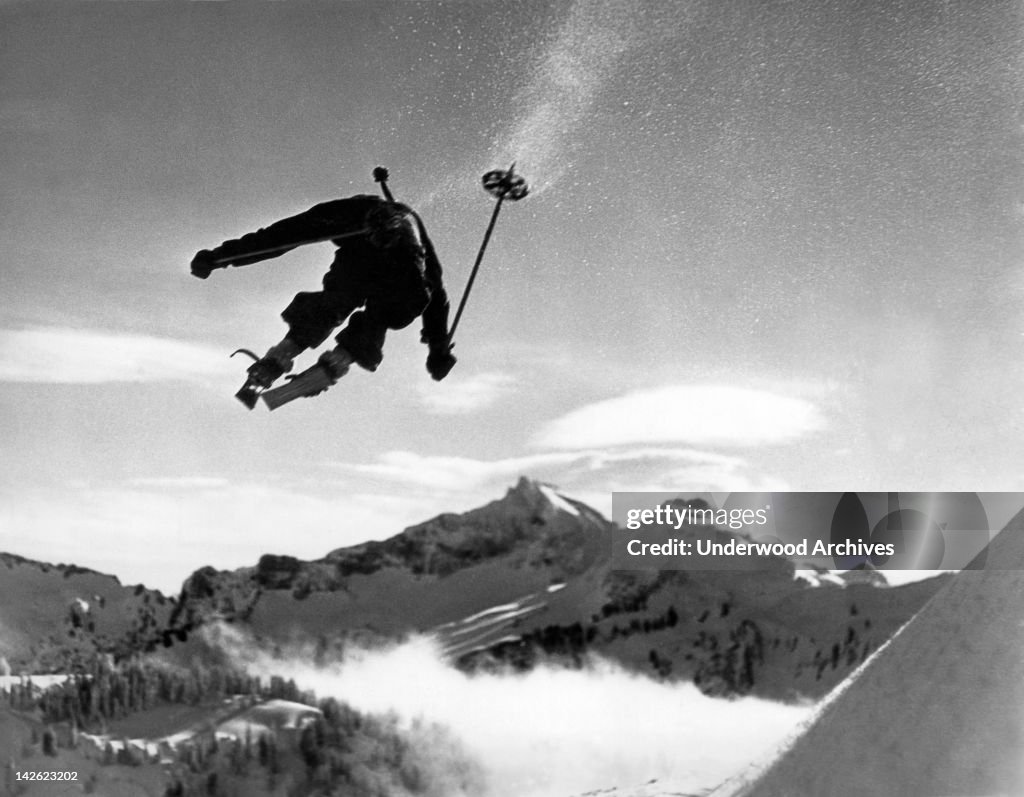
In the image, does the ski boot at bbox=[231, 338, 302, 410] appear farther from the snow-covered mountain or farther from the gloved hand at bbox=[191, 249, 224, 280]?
the snow-covered mountain

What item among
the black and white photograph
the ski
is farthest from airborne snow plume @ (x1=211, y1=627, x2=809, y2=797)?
the ski

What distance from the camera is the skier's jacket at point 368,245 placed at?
2.55 metres

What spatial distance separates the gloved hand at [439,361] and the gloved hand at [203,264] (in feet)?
2.19

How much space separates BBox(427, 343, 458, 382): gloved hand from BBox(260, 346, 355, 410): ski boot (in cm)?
23

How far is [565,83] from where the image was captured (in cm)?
268

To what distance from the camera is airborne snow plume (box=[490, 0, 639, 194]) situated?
2.67 meters

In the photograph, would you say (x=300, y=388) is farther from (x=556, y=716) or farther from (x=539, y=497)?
(x=556, y=716)

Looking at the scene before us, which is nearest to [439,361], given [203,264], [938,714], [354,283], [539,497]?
[354,283]

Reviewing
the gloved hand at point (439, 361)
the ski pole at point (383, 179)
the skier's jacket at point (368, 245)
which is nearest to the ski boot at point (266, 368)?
the skier's jacket at point (368, 245)

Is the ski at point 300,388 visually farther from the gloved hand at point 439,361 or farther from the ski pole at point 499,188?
the ski pole at point 499,188

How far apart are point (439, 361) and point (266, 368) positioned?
0.50 m

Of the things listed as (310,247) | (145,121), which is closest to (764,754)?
(310,247)

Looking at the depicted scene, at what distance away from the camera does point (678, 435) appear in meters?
2.65

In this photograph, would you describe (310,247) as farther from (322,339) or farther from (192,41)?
(192,41)
